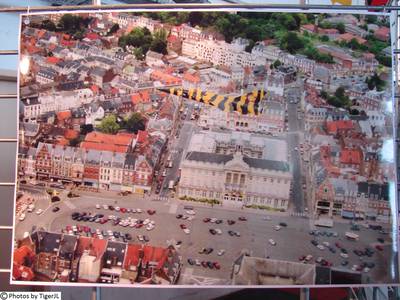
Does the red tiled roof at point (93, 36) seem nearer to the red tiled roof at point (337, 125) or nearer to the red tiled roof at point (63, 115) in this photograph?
the red tiled roof at point (63, 115)

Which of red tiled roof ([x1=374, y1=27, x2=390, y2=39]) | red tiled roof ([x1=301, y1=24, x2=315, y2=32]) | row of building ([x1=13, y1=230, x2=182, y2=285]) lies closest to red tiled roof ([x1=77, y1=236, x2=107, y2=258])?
row of building ([x1=13, y1=230, x2=182, y2=285])

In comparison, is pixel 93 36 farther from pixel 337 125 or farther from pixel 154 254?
pixel 337 125

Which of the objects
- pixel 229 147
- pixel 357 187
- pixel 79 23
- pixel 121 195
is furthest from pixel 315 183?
pixel 79 23

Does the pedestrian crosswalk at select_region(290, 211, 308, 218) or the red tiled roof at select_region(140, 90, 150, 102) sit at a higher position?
the red tiled roof at select_region(140, 90, 150, 102)

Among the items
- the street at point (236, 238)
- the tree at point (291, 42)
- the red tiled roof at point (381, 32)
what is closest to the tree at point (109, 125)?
the street at point (236, 238)

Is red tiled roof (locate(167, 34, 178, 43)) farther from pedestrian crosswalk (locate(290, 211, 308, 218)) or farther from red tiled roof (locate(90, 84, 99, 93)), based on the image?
pedestrian crosswalk (locate(290, 211, 308, 218))

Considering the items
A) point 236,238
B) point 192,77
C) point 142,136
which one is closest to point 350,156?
point 236,238

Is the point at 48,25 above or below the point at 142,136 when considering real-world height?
above

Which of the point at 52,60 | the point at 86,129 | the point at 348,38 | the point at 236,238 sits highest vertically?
the point at 348,38
